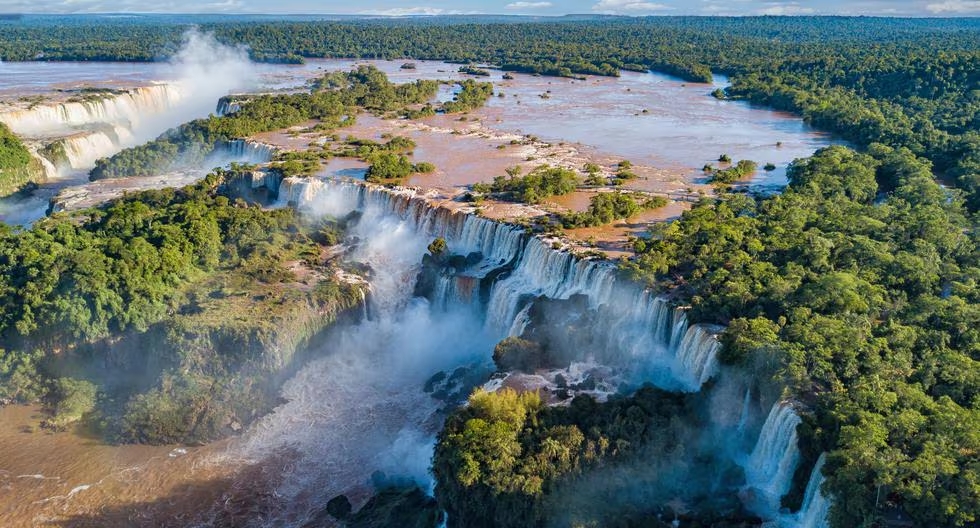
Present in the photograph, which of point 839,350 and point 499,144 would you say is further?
point 499,144

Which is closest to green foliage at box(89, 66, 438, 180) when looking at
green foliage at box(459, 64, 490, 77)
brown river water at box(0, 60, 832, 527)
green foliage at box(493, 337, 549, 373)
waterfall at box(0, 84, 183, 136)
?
brown river water at box(0, 60, 832, 527)

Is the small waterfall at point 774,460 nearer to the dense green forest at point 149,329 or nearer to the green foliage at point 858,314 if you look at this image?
the green foliage at point 858,314

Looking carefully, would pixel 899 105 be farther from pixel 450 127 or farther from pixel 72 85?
pixel 72 85

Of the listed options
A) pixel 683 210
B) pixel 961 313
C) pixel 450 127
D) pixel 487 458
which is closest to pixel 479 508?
pixel 487 458

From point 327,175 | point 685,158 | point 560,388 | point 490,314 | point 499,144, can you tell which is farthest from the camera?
point 499,144

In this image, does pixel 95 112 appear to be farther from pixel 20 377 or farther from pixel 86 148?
pixel 20 377

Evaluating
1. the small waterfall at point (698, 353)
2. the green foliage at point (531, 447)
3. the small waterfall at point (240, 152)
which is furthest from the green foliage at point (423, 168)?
the green foliage at point (531, 447)

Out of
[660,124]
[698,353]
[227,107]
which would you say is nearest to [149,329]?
[698,353]
